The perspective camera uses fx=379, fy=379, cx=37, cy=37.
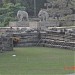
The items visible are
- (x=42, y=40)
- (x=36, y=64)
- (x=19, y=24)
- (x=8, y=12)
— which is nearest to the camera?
(x=36, y=64)

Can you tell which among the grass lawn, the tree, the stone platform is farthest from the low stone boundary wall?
the tree

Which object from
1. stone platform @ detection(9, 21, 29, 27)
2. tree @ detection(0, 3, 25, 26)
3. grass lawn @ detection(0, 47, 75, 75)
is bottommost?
grass lawn @ detection(0, 47, 75, 75)

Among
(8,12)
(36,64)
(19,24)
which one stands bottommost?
(36,64)

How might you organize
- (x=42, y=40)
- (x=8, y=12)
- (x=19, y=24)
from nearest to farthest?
(x=42, y=40)
(x=19, y=24)
(x=8, y=12)

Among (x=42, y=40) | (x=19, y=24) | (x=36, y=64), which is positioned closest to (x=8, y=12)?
(x=19, y=24)

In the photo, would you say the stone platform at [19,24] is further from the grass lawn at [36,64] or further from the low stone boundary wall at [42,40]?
the grass lawn at [36,64]

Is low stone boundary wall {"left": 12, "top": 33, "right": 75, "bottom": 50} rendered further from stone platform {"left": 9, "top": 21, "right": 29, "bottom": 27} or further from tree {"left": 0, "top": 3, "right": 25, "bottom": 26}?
tree {"left": 0, "top": 3, "right": 25, "bottom": 26}

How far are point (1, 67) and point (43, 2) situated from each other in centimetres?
4858

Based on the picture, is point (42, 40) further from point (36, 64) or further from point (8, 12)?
point (8, 12)

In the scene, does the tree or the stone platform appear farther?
the tree

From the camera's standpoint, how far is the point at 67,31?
2833cm

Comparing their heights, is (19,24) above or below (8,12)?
below

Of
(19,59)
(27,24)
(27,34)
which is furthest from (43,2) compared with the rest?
(19,59)

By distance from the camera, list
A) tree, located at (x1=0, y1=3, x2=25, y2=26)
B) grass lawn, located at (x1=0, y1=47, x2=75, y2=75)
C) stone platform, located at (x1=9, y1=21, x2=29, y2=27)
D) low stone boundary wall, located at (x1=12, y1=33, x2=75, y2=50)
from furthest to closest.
A: tree, located at (x1=0, y1=3, x2=25, y2=26) < stone platform, located at (x1=9, y1=21, x2=29, y2=27) < low stone boundary wall, located at (x1=12, y1=33, x2=75, y2=50) < grass lawn, located at (x1=0, y1=47, x2=75, y2=75)
